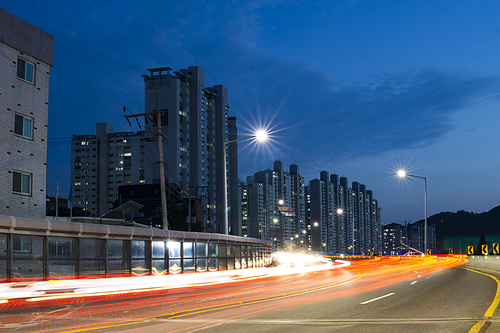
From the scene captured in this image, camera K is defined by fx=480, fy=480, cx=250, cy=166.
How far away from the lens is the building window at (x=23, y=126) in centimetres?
2859

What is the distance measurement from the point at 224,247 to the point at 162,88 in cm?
11135

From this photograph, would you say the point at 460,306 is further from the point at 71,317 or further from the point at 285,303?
the point at 71,317

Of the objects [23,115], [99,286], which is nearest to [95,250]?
[99,286]

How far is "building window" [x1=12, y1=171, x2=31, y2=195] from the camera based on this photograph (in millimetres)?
28047

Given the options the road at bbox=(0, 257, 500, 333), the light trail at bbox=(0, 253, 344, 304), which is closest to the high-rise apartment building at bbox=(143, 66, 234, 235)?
the light trail at bbox=(0, 253, 344, 304)

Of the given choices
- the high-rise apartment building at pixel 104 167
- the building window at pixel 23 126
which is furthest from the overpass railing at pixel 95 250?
the high-rise apartment building at pixel 104 167

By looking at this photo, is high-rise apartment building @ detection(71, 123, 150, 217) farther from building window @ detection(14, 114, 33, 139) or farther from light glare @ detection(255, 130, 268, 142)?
light glare @ detection(255, 130, 268, 142)

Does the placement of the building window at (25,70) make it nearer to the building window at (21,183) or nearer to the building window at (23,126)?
the building window at (23,126)

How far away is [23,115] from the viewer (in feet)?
95.0

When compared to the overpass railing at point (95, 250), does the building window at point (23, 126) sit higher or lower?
higher

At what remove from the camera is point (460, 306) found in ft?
42.7

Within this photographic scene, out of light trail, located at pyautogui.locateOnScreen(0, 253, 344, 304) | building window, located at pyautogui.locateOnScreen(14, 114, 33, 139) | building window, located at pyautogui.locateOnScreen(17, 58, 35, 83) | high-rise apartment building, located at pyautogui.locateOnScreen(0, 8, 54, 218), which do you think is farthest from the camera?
building window, located at pyautogui.locateOnScreen(17, 58, 35, 83)

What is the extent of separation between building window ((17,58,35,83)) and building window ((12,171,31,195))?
5.90m

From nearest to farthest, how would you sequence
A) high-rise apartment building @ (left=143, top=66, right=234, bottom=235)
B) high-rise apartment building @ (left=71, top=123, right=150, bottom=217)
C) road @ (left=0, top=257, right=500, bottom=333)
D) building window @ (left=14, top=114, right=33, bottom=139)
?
road @ (left=0, top=257, right=500, bottom=333)
building window @ (left=14, top=114, right=33, bottom=139)
high-rise apartment building @ (left=143, top=66, right=234, bottom=235)
high-rise apartment building @ (left=71, top=123, right=150, bottom=217)
